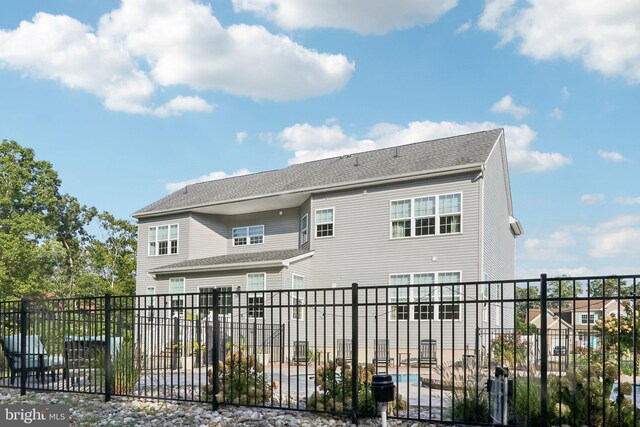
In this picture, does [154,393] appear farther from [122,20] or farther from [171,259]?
[171,259]

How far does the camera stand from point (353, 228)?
23172 mm

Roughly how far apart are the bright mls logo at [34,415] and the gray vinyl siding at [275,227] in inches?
656

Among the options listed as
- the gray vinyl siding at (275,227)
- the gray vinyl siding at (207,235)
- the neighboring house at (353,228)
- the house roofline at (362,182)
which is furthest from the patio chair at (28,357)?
the gray vinyl siding at (207,235)

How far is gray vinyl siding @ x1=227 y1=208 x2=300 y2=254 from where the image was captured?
86.4 ft

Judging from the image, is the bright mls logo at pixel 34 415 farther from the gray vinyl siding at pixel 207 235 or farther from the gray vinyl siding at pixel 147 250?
the gray vinyl siding at pixel 147 250

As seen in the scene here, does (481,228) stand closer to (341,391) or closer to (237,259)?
(237,259)

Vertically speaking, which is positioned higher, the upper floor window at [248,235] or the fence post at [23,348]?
the upper floor window at [248,235]

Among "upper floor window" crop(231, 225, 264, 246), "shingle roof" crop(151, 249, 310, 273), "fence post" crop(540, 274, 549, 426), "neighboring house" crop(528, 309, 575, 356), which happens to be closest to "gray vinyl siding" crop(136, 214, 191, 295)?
"shingle roof" crop(151, 249, 310, 273)

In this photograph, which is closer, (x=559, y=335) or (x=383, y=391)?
(x=383, y=391)

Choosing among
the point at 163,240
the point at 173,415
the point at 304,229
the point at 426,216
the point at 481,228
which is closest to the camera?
the point at 173,415

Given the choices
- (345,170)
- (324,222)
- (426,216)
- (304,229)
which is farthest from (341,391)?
(304,229)

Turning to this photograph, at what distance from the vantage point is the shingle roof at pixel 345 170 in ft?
71.9

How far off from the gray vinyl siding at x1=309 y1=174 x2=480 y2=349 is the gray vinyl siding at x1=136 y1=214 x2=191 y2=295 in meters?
7.33

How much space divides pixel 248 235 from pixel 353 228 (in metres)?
6.74
